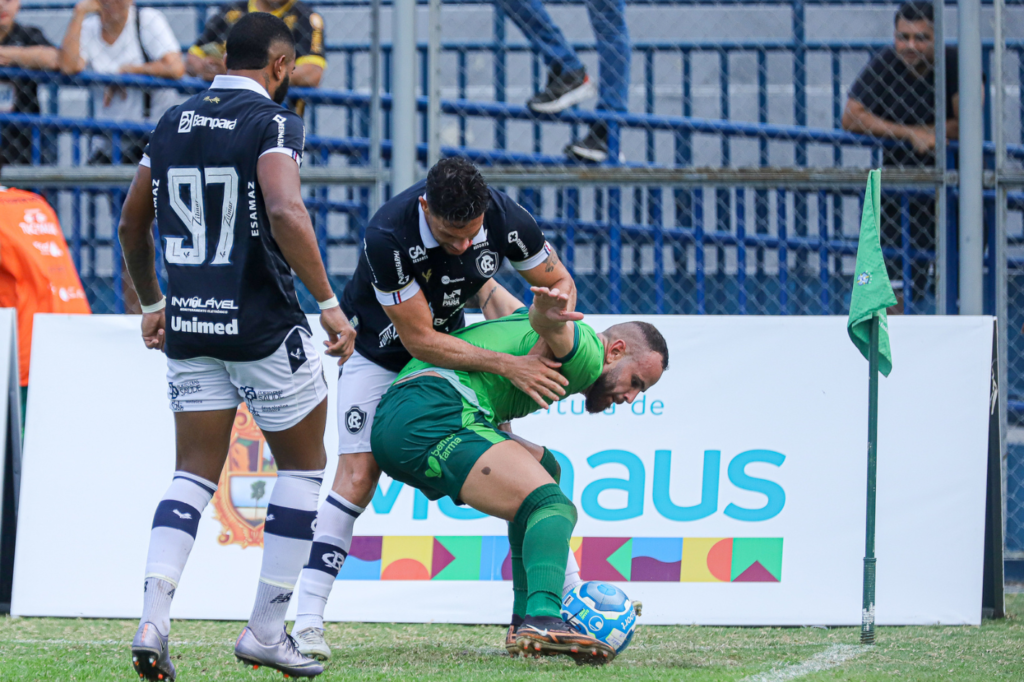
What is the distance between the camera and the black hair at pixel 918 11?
19.7ft

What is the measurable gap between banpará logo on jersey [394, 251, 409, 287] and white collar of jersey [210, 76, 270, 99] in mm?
663

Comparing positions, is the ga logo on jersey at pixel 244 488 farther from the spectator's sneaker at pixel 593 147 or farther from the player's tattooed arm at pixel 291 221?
the spectator's sneaker at pixel 593 147

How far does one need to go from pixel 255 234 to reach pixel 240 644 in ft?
4.07

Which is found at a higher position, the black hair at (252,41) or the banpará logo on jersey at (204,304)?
the black hair at (252,41)

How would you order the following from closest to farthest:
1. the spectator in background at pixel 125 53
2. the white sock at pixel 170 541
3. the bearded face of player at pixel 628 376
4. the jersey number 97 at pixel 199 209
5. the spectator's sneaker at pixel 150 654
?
the spectator's sneaker at pixel 150 654 → the white sock at pixel 170 541 → the jersey number 97 at pixel 199 209 → the bearded face of player at pixel 628 376 → the spectator in background at pixel 125 53

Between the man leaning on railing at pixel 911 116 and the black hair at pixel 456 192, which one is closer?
the black hair at pixel 456 192

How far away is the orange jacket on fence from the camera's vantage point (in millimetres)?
5086

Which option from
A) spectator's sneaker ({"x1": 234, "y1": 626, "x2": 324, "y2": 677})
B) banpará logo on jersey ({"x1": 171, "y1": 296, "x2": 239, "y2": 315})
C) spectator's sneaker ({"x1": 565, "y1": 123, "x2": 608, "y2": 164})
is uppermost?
spectator's sneaker ({"x1": 565, "y1": 123, "x2": 608, "y2": 164})

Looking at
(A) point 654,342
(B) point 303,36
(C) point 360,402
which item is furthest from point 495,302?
(B) point 303,36

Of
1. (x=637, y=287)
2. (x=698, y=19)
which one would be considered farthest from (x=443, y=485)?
(x=698, y=19)

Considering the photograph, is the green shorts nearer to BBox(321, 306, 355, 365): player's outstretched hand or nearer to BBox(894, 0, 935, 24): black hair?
BBox(321, 306, 355, 365): player's outstretched hand

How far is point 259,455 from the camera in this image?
4930 mm

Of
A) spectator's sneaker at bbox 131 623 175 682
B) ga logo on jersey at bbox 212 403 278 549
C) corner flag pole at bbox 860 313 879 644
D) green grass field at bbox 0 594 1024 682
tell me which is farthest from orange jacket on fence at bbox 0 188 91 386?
corner flag pole at bbox 860 313 879 644

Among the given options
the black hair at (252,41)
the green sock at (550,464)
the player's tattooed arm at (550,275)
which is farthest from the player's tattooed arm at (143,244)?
the green sock at (550,464)
